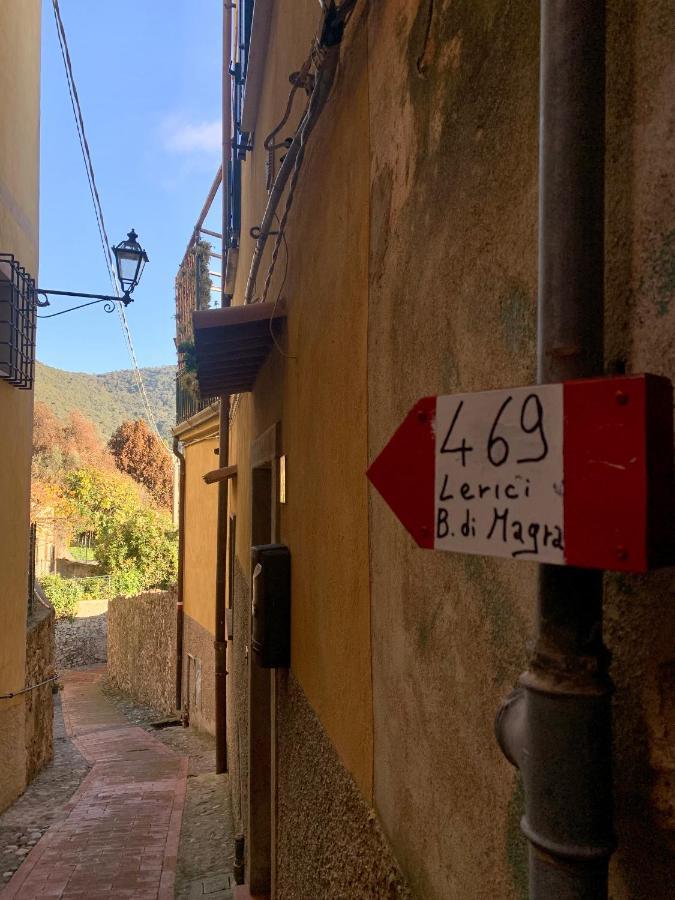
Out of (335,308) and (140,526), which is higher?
(335,308)

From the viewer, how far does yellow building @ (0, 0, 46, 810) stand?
800 cm

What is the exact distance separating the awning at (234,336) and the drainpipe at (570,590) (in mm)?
3173

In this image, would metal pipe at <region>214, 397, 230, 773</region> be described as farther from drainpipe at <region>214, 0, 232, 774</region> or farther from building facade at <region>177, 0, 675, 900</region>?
building facade at <region>177, 0, 675, 900</region>

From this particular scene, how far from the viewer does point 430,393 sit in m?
1.59

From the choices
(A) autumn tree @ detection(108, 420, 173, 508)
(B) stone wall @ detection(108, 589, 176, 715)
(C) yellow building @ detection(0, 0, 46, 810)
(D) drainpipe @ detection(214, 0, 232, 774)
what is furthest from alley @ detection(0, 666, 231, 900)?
(A) autumn tree @ detection(108, 420, 173, 508)

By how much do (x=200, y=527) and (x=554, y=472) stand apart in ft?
44.0

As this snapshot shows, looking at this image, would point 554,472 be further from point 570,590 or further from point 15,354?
point 15,354

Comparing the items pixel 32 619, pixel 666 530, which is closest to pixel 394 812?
pixel 666 530

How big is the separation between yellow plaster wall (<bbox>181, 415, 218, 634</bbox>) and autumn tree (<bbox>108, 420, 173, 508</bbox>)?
3551 cm

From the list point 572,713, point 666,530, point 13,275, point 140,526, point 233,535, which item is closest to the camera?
point 666,530

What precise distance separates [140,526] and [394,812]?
91.0ft

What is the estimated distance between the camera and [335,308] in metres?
2.66

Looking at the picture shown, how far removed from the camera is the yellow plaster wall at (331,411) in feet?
7.39

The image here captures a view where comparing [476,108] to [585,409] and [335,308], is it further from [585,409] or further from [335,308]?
[335,308]
